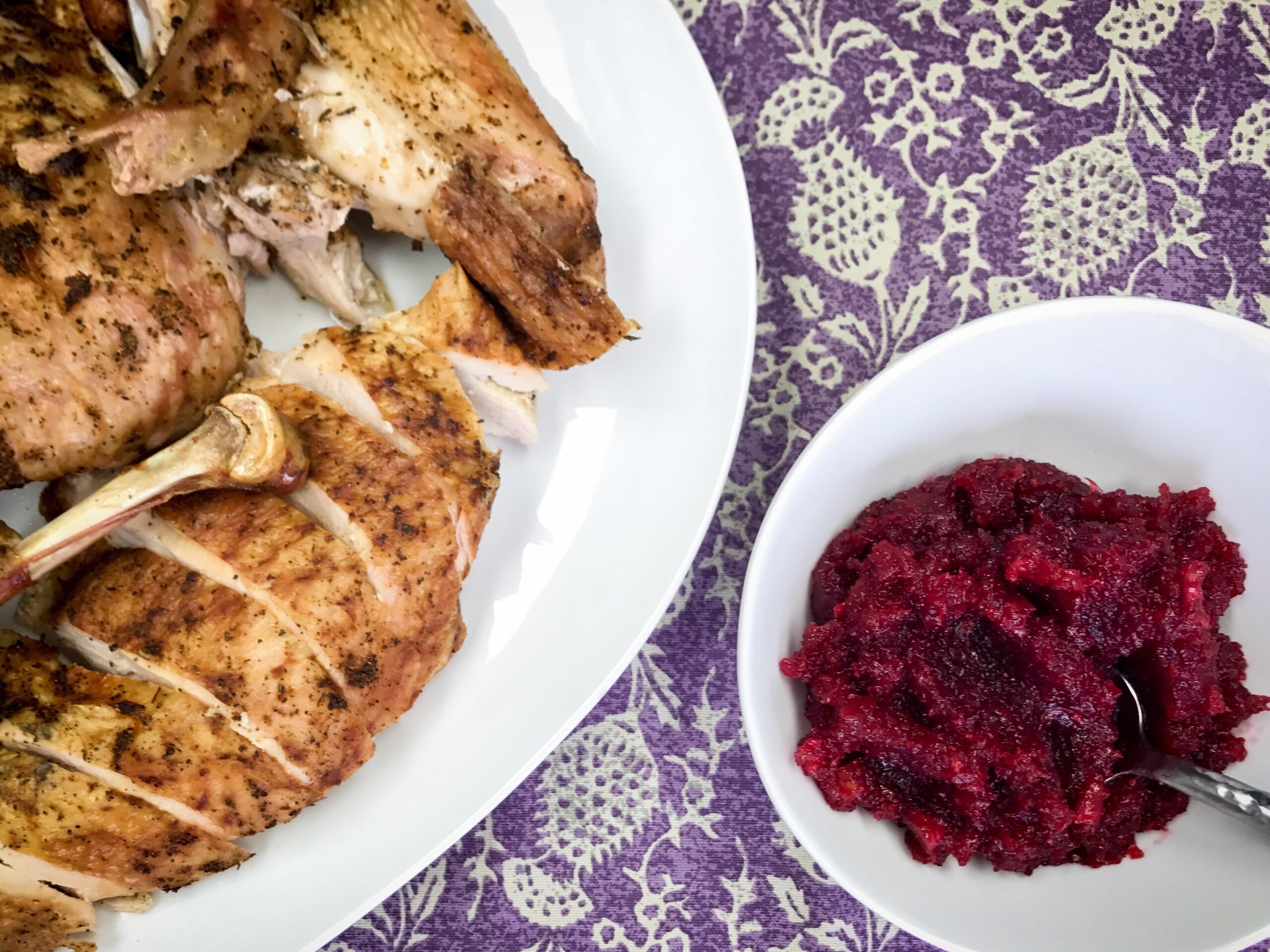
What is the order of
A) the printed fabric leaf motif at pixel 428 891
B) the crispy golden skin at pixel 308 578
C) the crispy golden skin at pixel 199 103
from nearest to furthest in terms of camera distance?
the crispy golden skin at pixel 199 103 → the crispy golden skin at pixel 308 578 → the printed fabric leaf motif at pixel 428 891

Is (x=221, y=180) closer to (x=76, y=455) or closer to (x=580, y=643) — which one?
(x=76, y=455)

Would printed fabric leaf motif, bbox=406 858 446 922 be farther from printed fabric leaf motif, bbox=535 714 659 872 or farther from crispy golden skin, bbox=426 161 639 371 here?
crispy golden skin, bbox=426 161 639 371

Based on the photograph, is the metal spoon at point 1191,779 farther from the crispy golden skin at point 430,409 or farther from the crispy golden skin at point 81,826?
the crispy golden skin at point 81,826

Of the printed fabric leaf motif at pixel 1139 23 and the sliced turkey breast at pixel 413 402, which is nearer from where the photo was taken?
the sliced turkey breast at pixel 413 402

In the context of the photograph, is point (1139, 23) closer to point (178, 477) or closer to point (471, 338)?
point (471, 338)

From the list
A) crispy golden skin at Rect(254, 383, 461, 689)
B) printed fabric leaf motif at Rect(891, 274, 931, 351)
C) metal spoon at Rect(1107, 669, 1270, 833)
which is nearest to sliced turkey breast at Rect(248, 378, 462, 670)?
crispy golden skin at Rect(254, 383, 461, 689)

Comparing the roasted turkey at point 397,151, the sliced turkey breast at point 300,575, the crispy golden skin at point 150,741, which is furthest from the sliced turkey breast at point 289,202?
the crispy golden skin at point 150,741
